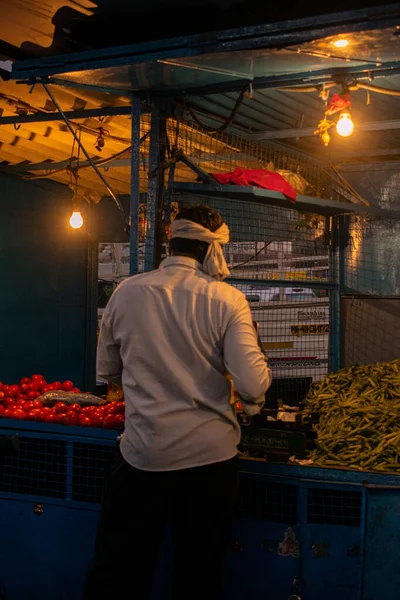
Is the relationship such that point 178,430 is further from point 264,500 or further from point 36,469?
point 36,469

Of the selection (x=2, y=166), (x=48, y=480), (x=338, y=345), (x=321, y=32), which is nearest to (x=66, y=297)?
(x=2, y=166)

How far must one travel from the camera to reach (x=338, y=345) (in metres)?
7.73

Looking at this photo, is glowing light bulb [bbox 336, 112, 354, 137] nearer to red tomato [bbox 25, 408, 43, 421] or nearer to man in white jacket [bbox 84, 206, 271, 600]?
man in white jacket [bbox 84, 206, 271, 600]

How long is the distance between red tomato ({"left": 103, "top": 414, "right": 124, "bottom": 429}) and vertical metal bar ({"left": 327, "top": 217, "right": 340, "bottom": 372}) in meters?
3.26

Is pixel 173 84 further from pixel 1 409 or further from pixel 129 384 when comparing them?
pixel 1 409

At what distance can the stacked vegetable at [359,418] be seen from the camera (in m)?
4.65

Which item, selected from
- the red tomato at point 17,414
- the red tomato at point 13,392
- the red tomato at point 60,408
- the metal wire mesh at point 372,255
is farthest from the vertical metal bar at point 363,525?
the red tomato at point 13,392

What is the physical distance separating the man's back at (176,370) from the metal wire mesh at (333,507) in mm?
1006

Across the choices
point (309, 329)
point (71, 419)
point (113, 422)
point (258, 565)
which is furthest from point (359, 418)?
point (309, 329)

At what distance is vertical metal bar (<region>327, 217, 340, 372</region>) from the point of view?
771 cm

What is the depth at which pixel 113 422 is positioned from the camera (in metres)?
5.28

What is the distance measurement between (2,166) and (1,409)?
20.4 feet

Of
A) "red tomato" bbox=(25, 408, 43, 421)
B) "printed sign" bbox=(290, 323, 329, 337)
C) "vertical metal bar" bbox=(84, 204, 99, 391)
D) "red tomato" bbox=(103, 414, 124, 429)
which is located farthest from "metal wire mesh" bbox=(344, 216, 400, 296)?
"vertical metal bar" bbox=(84, 204, 99, 391)

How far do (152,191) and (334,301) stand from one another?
Answer: 9.71ft
